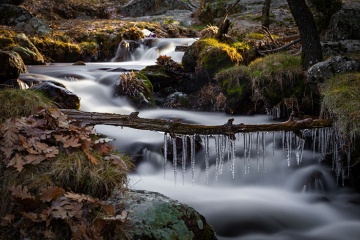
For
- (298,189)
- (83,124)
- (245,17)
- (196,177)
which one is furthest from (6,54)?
(245,17)

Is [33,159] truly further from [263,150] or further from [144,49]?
[144,49]

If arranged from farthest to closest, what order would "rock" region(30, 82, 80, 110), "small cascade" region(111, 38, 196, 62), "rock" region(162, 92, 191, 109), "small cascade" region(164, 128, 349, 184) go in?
"small cascade" region(111, 38, 196, 62)
"rock" region(162, 92, 191, 109)
"rock" region(30, 82, 80, 110)
"small cascade" region(164, 128, 349, 184)

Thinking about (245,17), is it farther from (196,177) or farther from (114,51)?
(196,177)

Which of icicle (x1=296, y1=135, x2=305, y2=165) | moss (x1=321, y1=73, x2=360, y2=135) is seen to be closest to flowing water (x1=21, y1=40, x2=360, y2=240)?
icicle (x1=296, y1=135, x2=305, y2=165)

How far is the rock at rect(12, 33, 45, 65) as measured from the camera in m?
11.7

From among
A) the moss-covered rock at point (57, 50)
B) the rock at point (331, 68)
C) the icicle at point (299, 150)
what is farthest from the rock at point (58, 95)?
the moss-covered rock at point (57, 50)

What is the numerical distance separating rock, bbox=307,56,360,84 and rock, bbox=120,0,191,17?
19.4m

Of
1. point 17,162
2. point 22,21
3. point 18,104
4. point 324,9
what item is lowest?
point 17,162

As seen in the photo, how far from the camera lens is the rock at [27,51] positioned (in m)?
11.7

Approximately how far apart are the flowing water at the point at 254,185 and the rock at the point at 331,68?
1329mm

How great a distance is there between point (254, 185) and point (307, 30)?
145 inches

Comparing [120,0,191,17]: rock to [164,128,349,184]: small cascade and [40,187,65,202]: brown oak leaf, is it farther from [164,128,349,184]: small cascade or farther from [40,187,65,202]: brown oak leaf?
[40,187,65,202]: brown oak leaf

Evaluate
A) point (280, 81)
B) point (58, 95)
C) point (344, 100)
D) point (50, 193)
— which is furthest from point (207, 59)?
point (50, 193)

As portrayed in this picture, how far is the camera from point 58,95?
683 centimetres
